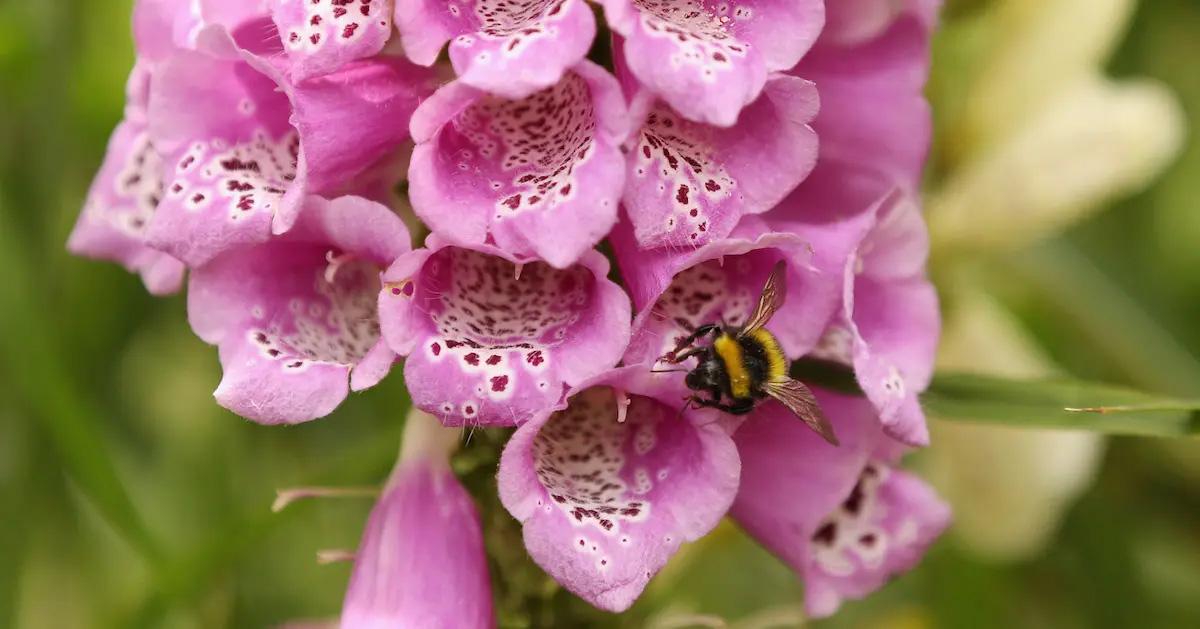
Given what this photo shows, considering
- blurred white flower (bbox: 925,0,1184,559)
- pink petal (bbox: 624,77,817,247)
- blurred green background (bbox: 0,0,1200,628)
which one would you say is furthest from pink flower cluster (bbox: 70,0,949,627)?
blurred white flower (bbox: 925,0,1184,559)

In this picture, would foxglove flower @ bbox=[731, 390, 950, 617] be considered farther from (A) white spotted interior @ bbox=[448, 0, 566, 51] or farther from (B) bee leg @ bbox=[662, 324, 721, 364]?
(A) white spotted interior @ bbox=[448, 0, 566, 51]

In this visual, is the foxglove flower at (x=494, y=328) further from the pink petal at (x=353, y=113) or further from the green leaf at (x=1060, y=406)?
the green leaf at (x=1060, y=406)

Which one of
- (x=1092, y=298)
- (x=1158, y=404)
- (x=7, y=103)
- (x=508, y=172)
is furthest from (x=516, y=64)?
(x=1092, y=298)

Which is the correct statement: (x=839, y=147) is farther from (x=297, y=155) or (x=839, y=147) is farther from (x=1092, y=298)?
(x=1092, y=298)

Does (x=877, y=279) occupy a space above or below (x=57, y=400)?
above

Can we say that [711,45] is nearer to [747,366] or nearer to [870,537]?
[747,366]

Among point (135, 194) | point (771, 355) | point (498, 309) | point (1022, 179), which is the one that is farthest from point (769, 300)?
point (1022, 179)

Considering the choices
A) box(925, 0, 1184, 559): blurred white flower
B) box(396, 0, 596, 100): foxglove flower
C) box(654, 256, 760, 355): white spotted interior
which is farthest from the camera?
box(925, 0, 1184, 559): blurred white flower
